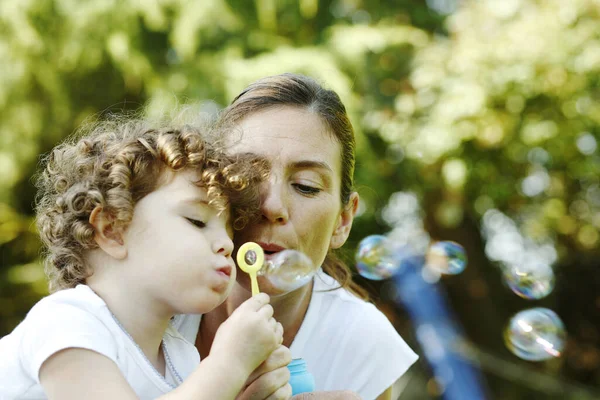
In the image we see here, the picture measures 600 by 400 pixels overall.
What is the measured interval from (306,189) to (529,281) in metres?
1.65

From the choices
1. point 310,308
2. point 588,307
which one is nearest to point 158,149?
point 310,308

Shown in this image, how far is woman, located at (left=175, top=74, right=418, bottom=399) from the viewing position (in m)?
2.08

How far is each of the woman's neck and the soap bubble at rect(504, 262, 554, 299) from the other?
51.3 inches

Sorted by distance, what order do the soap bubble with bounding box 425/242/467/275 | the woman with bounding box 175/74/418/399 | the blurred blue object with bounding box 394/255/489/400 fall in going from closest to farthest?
1. the woman with bounding box 175/74/418/399
2. the soap bubble with bounding box 425/242/467/275
3. the blurred blue object with bounding box 394/255/489/400

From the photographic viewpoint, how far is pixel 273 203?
6.53ft

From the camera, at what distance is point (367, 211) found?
22.5 ft

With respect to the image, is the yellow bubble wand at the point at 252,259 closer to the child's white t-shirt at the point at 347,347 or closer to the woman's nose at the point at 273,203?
the woman's nose at the point at 273,203

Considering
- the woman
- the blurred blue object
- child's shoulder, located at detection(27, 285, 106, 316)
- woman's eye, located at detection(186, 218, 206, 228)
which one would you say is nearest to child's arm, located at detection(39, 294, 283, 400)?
child's shoulder, located at detection(27, 285, 106, 316)

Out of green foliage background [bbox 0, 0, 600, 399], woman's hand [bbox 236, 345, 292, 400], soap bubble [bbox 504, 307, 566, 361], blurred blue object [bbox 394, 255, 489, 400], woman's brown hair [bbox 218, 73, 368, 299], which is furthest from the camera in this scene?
blurred blue object [bbox 394, 255, 489, 400]

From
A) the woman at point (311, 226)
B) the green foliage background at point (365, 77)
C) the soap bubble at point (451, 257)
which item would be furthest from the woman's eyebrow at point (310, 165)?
the green foliage background at point (365, 77)

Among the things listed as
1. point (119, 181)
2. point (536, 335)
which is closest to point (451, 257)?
point (536, 335)

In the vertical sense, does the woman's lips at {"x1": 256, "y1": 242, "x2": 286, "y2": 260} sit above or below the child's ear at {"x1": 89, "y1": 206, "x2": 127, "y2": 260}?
below

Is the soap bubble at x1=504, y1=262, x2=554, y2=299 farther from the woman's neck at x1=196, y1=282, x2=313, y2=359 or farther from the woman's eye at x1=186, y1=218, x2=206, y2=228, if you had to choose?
the woman's eye at x1=186, y1=218, x2=206, y2=228

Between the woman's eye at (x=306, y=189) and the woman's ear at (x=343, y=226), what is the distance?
10.3 inches
